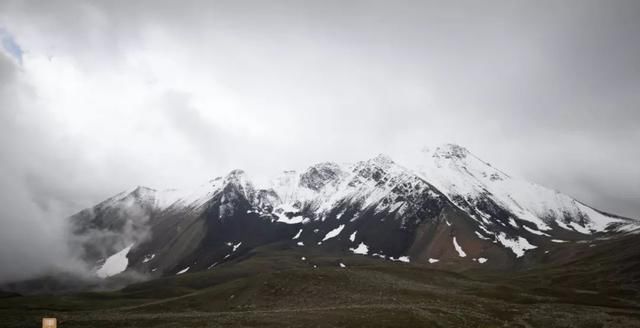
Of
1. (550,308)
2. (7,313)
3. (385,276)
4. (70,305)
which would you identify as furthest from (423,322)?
(70,305)

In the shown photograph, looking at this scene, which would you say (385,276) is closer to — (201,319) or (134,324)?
(201,319)

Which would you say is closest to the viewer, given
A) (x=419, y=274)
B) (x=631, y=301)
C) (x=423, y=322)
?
(x=423, y=322)

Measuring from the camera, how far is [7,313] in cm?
10612

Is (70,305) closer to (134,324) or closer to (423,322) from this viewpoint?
(134,324)

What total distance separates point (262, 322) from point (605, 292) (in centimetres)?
9926

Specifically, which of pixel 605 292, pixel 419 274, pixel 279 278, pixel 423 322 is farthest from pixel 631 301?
pixel 279 278

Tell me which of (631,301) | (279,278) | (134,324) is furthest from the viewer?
(279,278)

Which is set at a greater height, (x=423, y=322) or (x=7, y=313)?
(x=7, y=313)

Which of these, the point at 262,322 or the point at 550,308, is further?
the point at 550,308

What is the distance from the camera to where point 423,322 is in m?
78.8

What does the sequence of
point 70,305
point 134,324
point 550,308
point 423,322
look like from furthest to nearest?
point 70,305
point 550,308
point 134,324
point 423,322

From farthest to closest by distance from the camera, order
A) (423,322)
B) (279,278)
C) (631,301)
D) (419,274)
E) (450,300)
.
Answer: (419,274) < (279,278) < (631,301) < (450,300) < (423,322)

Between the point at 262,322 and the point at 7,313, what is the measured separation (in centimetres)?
6577

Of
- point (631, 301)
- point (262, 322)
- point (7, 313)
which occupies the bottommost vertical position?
point (631, 301)
